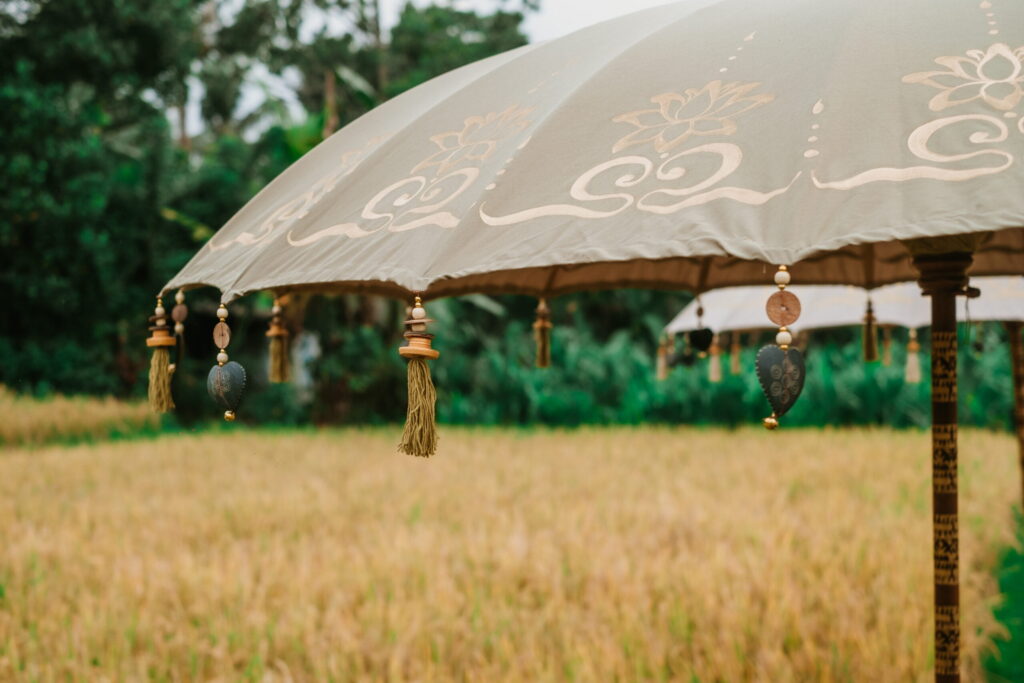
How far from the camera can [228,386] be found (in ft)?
4.82

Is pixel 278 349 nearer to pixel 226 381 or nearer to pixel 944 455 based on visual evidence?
pixel 226 381

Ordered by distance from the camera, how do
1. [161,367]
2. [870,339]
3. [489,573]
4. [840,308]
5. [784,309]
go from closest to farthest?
[784,309]
[161,367]
[870,339]
[489,573]
[840,308]

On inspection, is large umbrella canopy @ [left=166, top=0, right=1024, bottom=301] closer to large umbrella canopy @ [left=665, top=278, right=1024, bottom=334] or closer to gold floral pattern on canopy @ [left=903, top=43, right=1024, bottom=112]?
gold floral pattern on canopy @ [left=903, top=43, right=1024, bottom=112]

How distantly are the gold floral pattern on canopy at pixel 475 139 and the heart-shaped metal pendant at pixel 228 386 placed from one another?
50 centimetres

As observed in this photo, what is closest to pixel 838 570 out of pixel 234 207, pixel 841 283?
pixel 841 283

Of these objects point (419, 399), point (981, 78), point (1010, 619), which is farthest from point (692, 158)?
point (1010, 619)

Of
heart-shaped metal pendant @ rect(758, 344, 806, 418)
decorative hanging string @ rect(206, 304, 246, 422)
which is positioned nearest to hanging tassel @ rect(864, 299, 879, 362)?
heart-shaped metal pendant @ rect(758, 344, 806, 418)

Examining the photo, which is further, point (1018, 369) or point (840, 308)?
point (840, 308)

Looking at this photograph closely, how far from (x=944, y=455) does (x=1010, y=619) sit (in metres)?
2.50

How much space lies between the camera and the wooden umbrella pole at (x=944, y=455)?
171 centimetres

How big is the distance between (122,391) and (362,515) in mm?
9406

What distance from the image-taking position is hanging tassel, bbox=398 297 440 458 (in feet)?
3.92

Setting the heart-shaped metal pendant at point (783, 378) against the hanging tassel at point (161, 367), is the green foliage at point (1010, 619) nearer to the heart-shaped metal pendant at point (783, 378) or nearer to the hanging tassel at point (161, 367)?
the heart-shaped metal pendant at point (783, 378)

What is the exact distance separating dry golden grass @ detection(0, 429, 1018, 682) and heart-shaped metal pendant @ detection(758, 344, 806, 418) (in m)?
1.86
